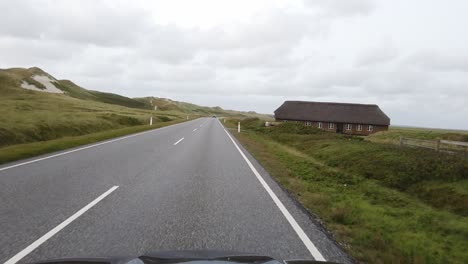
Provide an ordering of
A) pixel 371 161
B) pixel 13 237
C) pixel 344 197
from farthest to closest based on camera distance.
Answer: pixel 371 161 < pixel 344 197 < pixel 13 237

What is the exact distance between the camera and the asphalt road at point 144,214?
4383 millimetres

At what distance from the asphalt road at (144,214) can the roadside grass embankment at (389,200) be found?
0.64 meters

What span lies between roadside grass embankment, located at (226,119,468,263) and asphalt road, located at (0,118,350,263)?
0.64m

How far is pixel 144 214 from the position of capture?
5.79 meters

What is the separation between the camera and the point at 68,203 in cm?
633

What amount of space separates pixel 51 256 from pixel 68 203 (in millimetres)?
2529

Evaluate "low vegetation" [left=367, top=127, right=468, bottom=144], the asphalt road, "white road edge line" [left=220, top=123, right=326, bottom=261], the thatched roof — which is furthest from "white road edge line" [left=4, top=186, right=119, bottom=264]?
the thatched roof

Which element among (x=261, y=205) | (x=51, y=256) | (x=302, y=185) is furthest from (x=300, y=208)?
(x=51, y=256)

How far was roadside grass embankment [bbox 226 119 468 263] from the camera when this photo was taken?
199 inches

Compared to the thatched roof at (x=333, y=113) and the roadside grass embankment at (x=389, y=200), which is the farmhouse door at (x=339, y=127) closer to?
the thatched roof at (x=333, y=113)

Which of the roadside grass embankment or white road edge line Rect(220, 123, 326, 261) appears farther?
the roadside grass embankment

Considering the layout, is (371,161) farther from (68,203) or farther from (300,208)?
(68,203)

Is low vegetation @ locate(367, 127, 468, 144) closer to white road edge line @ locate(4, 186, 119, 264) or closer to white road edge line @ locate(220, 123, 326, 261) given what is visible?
white road edge line @ locate(220, 123, 326, 261)

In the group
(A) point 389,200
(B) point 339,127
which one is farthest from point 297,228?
(B) point 339,127
